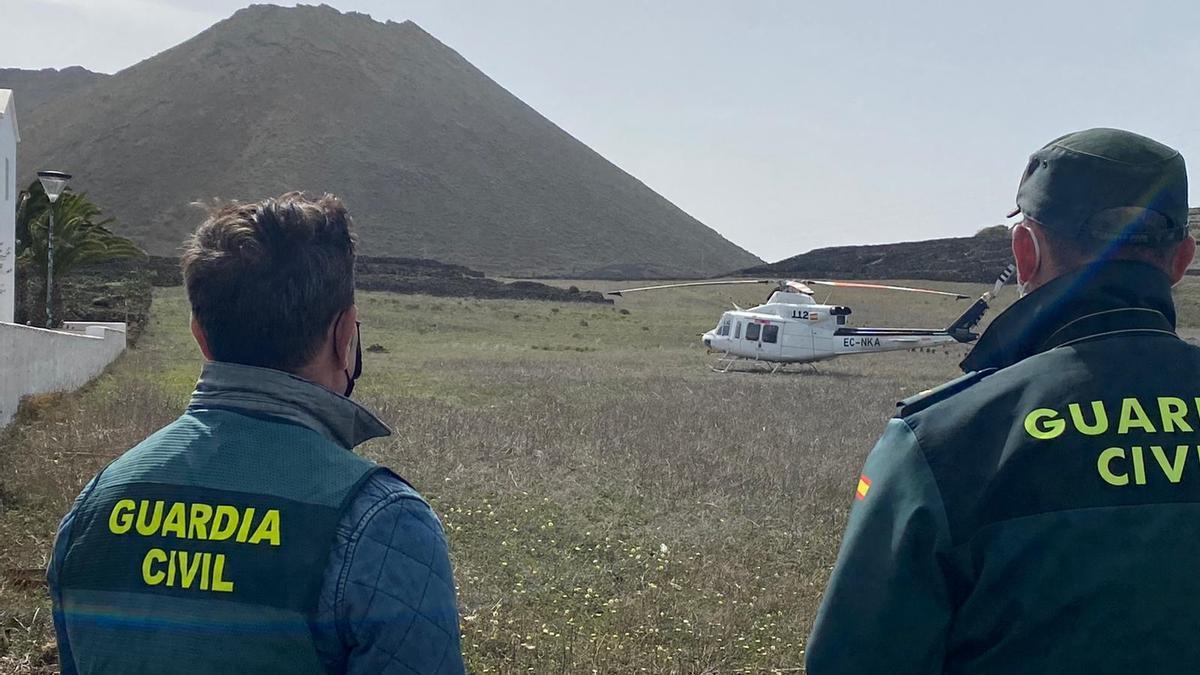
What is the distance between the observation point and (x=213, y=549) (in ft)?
6.25

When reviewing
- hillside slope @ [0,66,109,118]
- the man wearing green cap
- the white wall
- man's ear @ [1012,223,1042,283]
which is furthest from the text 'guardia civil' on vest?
hillside slope @ [0,66,109,118]

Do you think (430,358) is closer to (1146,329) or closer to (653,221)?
(1146,329)

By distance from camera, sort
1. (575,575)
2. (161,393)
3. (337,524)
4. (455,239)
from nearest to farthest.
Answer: (337,524)
(575,575)
(161,393)
(455,239)

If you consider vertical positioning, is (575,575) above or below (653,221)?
below

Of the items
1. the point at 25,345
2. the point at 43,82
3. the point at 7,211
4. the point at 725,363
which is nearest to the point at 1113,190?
the point at 25,345

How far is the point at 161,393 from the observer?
46.8ft

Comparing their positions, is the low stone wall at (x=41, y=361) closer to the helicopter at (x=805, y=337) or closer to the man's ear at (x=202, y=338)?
the man's ear at (x=202, y=338)

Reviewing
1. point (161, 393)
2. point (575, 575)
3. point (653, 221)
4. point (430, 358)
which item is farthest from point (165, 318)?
point (653, 221)

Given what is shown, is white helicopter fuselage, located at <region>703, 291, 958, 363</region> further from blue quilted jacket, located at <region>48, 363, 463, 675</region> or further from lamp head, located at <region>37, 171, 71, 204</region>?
blue quilted jacket, located at <region>48, 363, 463, 675</region>

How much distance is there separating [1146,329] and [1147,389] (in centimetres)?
16

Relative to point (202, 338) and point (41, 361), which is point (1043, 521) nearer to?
point (202, 338)

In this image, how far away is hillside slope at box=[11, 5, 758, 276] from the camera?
317ft

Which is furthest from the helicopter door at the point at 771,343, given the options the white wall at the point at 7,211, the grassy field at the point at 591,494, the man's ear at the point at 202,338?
the man's ear at the point at 202,338

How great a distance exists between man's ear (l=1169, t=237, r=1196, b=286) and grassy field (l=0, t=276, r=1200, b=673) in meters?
3.54
